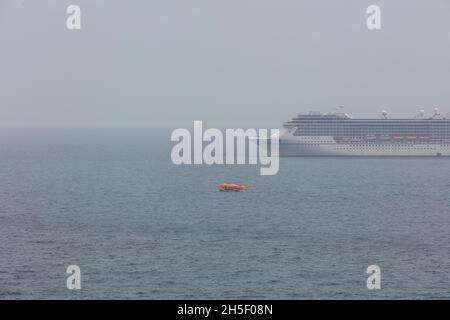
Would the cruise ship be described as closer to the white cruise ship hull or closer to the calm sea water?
the white cruise ship hull

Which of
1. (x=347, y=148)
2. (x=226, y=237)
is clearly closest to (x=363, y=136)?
(x=347, y=148)

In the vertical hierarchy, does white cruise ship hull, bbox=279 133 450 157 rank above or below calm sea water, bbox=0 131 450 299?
above

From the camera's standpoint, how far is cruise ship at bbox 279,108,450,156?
105 m

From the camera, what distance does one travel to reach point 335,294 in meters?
31.9

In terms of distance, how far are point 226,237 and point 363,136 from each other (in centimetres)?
6589

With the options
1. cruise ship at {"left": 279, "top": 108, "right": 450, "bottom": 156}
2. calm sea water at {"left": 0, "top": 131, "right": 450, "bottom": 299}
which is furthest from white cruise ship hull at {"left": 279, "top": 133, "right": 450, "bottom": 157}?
calm sea water at {"left": 0, "top": 131, "right": 450, "bottom": 299}

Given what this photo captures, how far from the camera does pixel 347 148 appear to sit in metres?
106

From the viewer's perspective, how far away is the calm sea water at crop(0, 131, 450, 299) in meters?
33.0

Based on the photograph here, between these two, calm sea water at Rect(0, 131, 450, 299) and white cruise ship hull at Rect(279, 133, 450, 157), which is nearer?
calm sea water at Rect(0, 131, 450, 299)

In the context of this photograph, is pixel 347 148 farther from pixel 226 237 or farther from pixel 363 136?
pixel 226 237

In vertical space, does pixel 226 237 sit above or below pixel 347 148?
below

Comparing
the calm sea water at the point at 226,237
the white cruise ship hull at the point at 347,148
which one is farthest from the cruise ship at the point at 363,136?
the calm sea water at the point at 226,237

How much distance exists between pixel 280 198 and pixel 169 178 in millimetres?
23248
